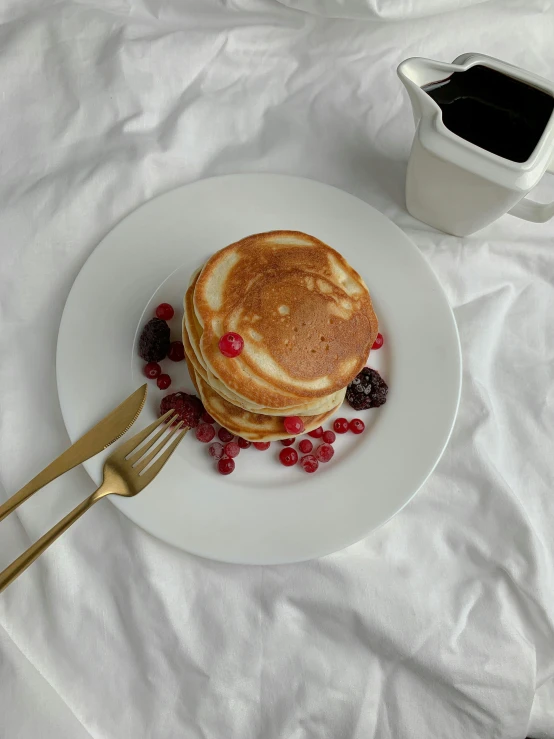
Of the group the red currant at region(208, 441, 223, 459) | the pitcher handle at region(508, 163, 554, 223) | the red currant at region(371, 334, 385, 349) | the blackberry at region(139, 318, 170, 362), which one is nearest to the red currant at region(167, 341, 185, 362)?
the blackberry at region(139, 318, 170, 362)

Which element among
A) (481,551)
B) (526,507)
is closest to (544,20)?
(526,507)

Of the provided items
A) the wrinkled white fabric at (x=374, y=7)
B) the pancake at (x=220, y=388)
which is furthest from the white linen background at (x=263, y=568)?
the pancake at (x=220, y=388)

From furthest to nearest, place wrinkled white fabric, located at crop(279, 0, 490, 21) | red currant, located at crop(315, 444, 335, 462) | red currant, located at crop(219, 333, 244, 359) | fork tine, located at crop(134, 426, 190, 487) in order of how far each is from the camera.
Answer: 1. wrinkled white fabric, located at crop(279, 0, 490, 21)
2. red currant, located at crop(315, 444, 335, 462)
3. fork tine, located at crop(134, 426, 190, 487)
4. red currant, located at crop(219, 333, 244, 359)

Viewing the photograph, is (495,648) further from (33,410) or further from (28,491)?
(33,410)

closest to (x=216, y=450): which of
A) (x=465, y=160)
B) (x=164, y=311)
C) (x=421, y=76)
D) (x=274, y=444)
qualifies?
(x=274, y=444)

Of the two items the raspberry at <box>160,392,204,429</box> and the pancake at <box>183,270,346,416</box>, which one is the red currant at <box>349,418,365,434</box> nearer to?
the pancake at <box>183,270,346,416</box>

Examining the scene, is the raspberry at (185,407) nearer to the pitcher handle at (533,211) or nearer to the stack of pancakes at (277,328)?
the stack of pancakes at (277,328)

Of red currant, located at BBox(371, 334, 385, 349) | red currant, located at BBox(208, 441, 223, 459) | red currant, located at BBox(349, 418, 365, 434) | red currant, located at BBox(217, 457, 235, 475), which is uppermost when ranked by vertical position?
red currant, located at BBox(208, 441, 223, 459)
